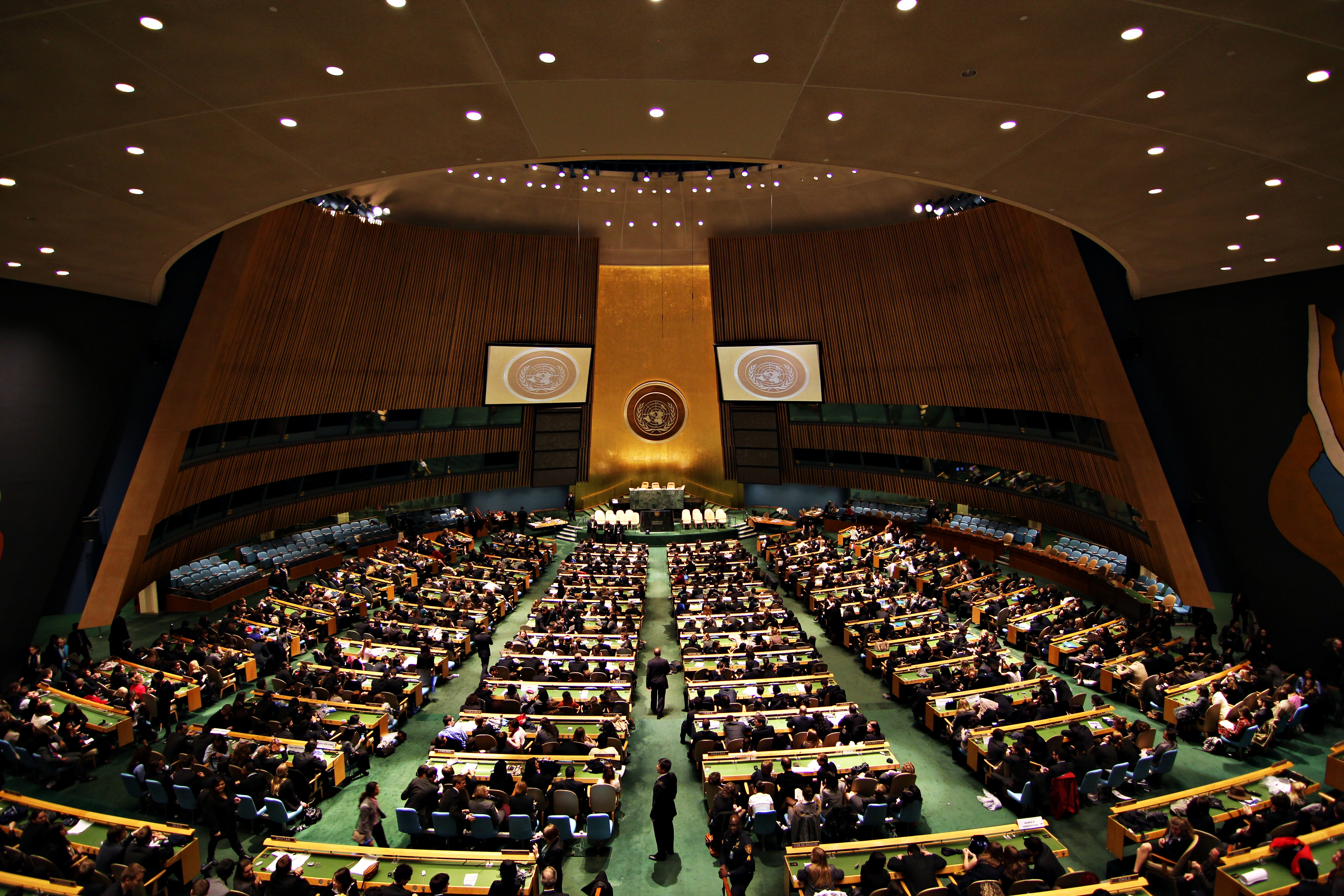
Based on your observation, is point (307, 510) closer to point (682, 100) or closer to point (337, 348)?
point (337, 348)

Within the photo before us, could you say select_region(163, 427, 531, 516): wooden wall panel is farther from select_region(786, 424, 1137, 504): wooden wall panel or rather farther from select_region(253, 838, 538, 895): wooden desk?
select_region(786, 424, 1137, 504): wooden wall panel

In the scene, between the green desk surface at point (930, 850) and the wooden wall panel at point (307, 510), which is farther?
the wooden wall panel at point (307, 510)

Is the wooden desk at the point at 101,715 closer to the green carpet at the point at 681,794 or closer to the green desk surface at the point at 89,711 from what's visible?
the green desk surface at the point at 89,711

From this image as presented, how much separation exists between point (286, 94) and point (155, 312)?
9.35 meters

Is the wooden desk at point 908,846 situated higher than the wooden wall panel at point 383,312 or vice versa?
the wooden wall panel at point 383,312

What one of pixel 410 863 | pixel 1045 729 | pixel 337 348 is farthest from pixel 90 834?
pixel 337 348

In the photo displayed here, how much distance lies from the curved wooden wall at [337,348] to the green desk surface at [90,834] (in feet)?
19.0

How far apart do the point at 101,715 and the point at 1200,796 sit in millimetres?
13876

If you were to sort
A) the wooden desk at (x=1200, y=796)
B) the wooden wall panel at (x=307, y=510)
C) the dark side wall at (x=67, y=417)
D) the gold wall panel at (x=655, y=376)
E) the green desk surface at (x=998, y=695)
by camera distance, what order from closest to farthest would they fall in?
the wooden desk at (x=1200, y=796) → the green desk surface at (x=998, y=695) → the dark side wall at (x=67, y=417) → the wooden wall panel at (x=307, y=510) → the gold wall panel at (x=655, y=376)

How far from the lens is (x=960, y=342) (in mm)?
18344

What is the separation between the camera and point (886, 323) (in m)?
20.6

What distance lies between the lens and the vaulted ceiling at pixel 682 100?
4.45 meters

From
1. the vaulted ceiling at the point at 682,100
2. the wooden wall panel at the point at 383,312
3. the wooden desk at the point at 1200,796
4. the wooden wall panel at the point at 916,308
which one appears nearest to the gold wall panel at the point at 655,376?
the wooden wall panel at the point at 383,312

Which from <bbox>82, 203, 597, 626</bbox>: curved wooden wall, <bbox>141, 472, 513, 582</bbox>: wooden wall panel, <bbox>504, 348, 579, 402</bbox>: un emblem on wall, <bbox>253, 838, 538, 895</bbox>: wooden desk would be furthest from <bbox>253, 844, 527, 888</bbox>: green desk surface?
<bbox>504, 348, 579, 402</bbox>: un emblem on wall
